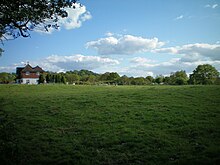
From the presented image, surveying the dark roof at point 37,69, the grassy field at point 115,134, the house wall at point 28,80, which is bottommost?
the grassy field at point 115,134

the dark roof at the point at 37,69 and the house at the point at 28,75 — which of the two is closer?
the house at the point at 28,75

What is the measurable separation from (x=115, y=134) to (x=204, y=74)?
8347 centimetres

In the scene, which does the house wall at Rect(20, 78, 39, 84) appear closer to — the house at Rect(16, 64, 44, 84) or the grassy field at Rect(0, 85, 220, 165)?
the house at Rect(16, 64, 44, 84)

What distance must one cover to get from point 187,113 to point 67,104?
13.1 m

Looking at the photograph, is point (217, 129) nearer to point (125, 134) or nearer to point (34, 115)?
point (125, 134)

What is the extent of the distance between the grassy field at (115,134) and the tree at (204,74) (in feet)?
228

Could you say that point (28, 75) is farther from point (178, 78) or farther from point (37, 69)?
point (178, 78)

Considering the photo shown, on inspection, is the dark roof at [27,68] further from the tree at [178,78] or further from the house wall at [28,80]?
the tree at [178,78]

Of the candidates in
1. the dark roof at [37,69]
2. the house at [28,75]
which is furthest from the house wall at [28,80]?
the dark roof at [37,69]

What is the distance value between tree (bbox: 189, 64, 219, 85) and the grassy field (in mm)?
69546

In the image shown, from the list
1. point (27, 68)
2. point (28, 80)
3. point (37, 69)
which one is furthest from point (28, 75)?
point (37, 69)

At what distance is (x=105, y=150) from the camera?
37.7 feet

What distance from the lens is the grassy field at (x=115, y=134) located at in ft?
33.9

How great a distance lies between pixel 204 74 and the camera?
8731cm
